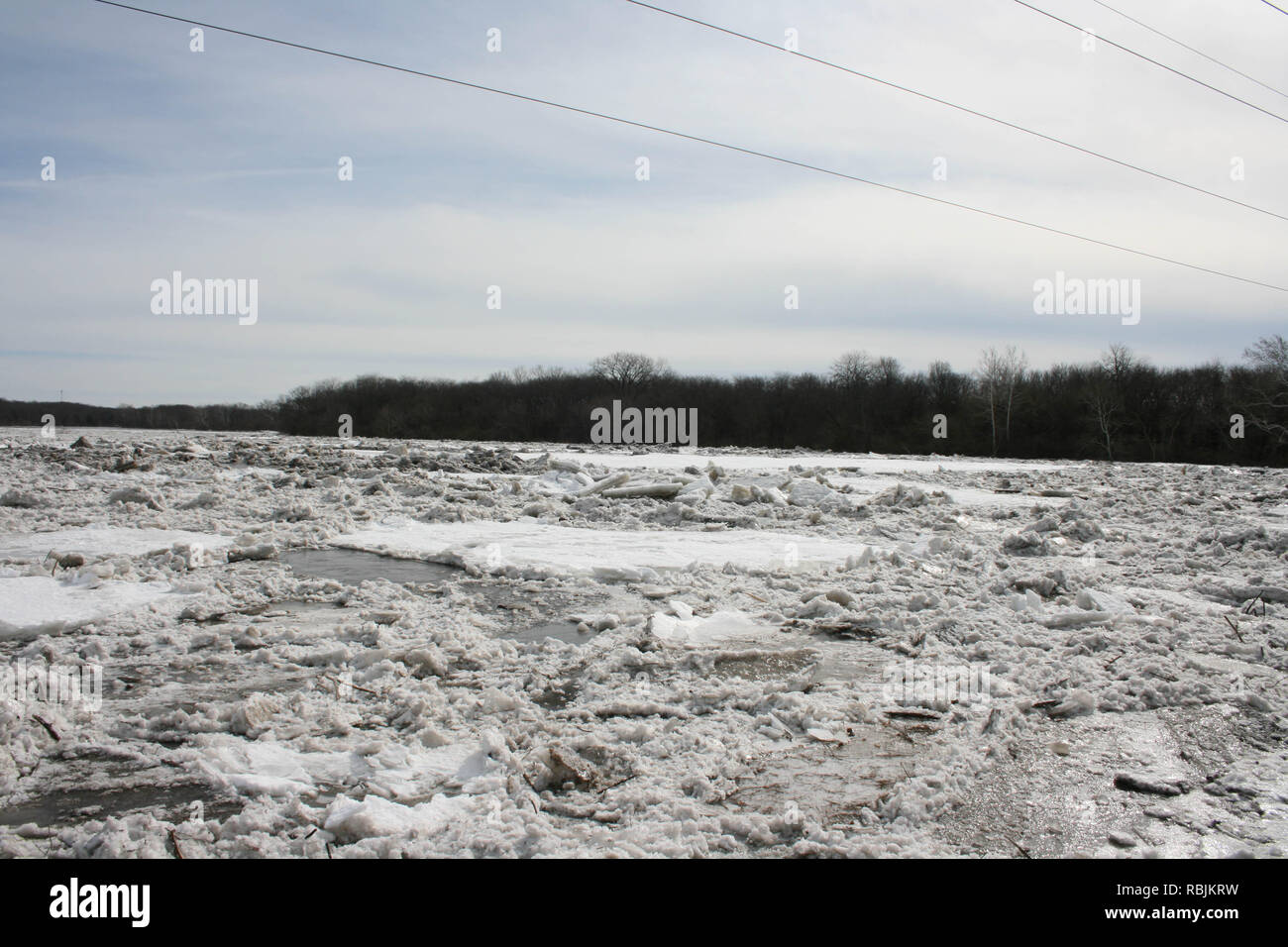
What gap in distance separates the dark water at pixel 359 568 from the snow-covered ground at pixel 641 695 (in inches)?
2.0

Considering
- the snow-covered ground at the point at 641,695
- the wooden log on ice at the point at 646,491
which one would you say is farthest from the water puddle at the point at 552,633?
the wooden log on ice at the point at 646,491

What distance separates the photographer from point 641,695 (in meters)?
3.36

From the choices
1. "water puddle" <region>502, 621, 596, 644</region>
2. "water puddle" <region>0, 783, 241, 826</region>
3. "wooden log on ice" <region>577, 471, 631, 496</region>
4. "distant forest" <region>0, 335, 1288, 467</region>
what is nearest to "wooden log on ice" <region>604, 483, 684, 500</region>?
"wooden log on ice" <region>577, 471, 631, 496</region>

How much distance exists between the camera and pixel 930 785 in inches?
101

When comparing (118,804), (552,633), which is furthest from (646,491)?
(118,804)

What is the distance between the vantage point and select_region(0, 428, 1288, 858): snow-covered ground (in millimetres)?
2289

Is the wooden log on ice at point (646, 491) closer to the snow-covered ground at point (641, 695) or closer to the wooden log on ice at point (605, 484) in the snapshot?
the wooden log on ice at point (605, 484)

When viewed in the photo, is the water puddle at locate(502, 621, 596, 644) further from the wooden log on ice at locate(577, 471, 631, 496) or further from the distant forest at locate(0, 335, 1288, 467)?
the distant forest at locate(0, 335, 1288, 467)

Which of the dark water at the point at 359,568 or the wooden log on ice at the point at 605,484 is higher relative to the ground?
the wooden log on ice at the point at 605,484

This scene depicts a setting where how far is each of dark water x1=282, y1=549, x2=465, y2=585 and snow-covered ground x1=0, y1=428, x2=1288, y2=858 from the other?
51mm

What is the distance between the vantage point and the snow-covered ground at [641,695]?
2.29 metres

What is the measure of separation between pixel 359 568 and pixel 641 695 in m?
3.56
